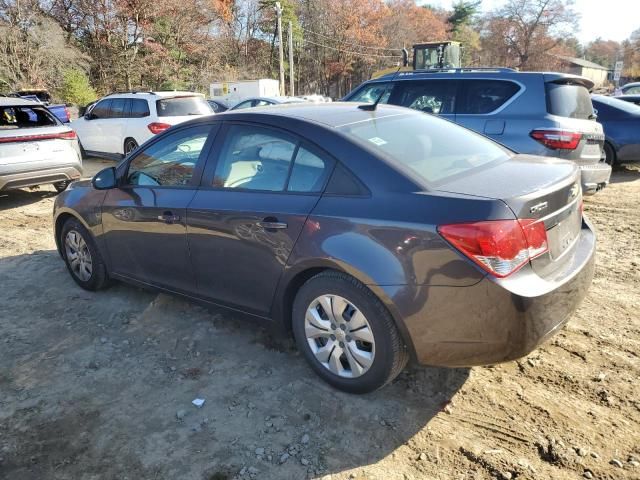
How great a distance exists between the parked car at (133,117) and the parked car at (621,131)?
8.02m

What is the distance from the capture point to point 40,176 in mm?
7551

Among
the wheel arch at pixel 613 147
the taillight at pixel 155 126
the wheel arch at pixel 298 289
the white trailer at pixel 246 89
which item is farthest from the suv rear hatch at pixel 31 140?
the white trailer at pixel 246 89

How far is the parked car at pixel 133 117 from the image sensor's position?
35.4 feet

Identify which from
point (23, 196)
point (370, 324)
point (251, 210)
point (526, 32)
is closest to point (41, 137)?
point (23, 196)

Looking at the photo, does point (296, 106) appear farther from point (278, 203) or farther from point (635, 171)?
point (635, 171)

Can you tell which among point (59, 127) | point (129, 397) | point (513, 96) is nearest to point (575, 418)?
point (129, 397)

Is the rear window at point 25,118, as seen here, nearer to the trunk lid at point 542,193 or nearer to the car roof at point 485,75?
the car roof at point 485,75

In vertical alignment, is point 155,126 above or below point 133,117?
below

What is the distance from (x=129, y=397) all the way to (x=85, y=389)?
32 centimetres

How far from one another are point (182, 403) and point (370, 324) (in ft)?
3.95

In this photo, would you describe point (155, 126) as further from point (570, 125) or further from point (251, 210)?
point (251, 210)

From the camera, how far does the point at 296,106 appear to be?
11.7 ft

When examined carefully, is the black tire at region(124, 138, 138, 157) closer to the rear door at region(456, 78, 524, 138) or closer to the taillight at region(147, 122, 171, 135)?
the taillight at region(147, 122, 171, 135)

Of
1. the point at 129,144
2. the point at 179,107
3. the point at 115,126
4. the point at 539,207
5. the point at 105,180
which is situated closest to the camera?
the point at 539,207
